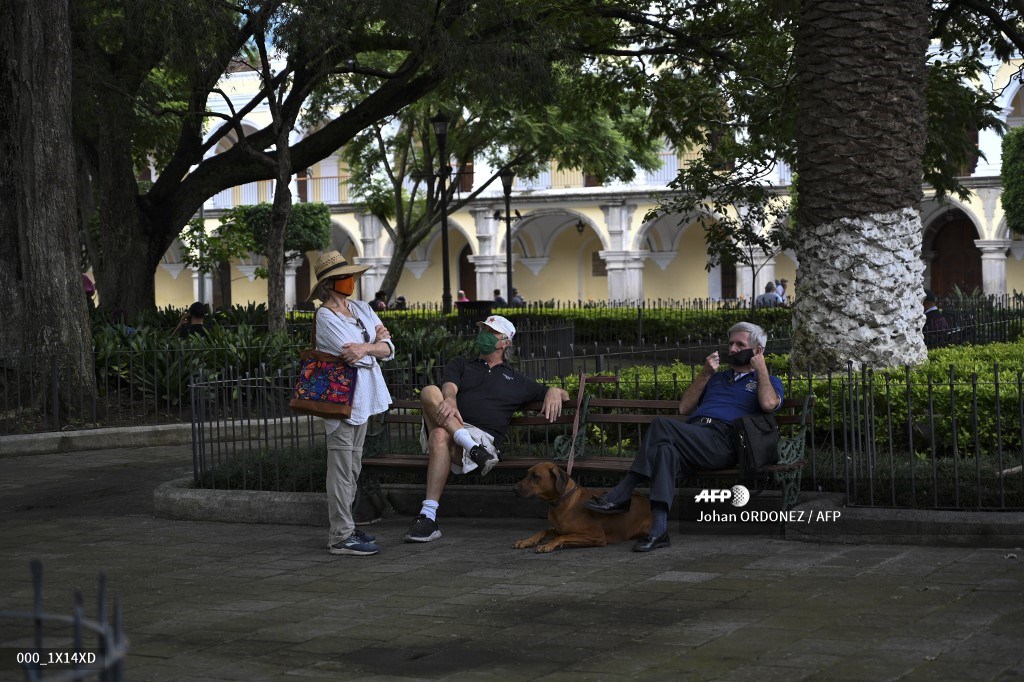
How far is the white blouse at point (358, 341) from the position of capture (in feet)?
22.9

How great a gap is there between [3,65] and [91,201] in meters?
8.73

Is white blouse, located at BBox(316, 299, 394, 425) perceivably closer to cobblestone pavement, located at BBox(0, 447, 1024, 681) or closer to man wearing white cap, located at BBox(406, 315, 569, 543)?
man wearing white cap, located at BBox(406, 315, 569, 543)

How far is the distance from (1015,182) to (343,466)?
950 inches

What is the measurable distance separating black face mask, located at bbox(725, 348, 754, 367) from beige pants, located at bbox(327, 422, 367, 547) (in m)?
1.96

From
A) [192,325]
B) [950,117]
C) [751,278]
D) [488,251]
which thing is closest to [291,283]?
[488,251]

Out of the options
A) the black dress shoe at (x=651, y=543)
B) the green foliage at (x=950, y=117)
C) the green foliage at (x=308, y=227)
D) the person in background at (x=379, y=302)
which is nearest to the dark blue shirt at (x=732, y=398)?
the black dress shoe at (x=651, y=543)

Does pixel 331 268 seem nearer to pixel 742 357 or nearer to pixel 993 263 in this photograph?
pixel 742 357

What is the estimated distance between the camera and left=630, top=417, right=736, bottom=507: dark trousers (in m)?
6.71

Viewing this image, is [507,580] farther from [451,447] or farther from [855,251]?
[855,251]

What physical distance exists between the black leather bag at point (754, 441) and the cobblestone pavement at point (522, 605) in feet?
1.34

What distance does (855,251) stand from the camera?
8.45 meters

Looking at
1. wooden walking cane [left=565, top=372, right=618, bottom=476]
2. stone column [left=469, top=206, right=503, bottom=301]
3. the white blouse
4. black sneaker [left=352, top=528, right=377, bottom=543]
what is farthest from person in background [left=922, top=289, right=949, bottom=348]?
stone column [left=469, top=206, right=503, bottom=301]

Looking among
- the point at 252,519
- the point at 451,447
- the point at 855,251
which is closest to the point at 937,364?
the point at 855,251

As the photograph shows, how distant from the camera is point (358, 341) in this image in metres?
7.05
